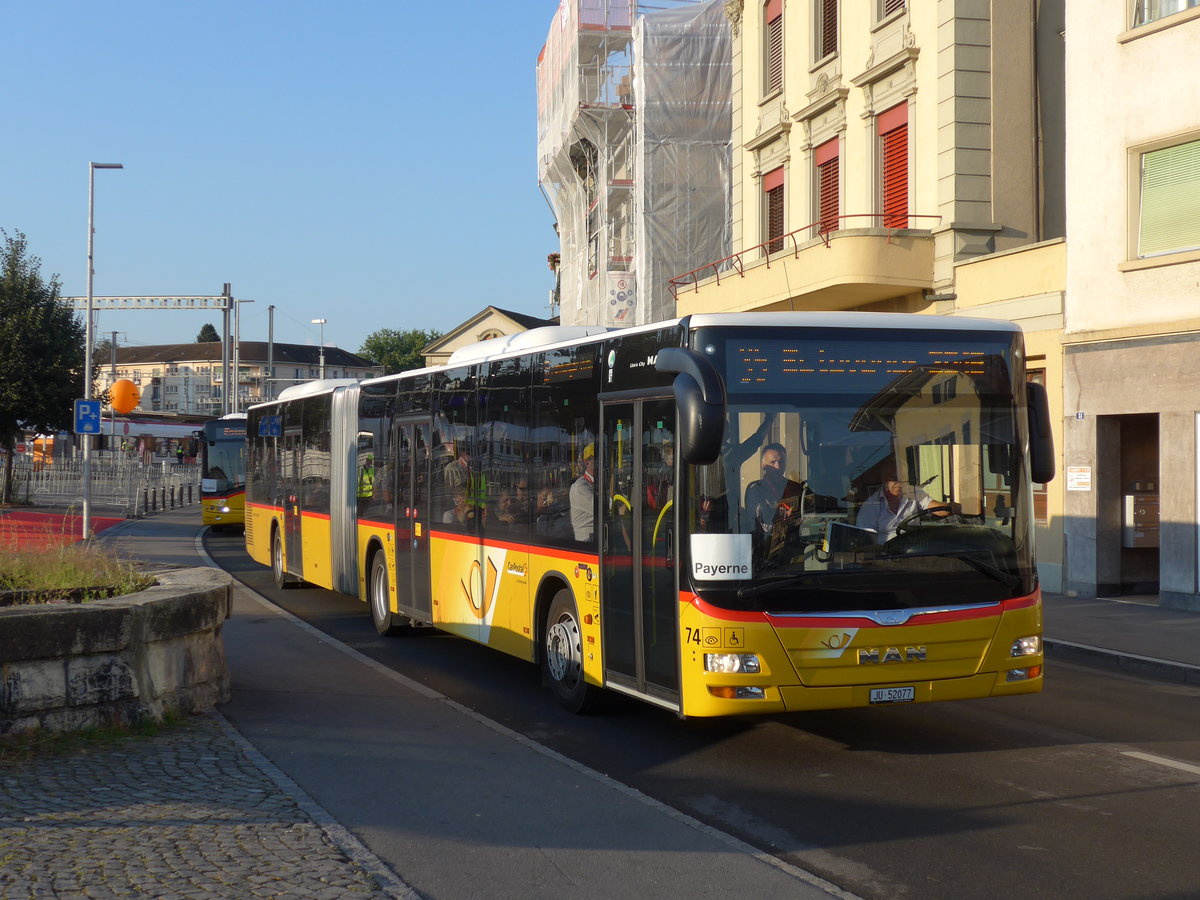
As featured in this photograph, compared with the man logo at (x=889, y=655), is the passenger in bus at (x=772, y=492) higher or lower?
higher

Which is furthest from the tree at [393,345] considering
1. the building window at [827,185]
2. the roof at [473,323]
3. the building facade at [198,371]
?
the building window at [827,185]

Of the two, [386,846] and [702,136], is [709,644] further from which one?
[702,136]

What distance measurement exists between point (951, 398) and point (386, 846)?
4.32 meters

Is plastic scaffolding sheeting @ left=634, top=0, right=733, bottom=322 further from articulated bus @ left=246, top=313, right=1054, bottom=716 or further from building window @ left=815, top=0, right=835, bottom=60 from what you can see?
articulated bus @ left=246, top=313, right=1054, bottom=716

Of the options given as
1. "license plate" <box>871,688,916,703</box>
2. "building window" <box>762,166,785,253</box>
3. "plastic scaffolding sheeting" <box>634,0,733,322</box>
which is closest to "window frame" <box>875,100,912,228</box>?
Answer: "building window" <box>762,166,785,253</box>

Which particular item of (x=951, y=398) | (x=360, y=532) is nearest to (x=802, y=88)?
(x=360, y=532)

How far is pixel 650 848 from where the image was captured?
20.0 ft

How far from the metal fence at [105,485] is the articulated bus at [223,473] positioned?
372 inches

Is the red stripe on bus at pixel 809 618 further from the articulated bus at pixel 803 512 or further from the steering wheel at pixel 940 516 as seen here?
the steering wheel at pixel 940 516

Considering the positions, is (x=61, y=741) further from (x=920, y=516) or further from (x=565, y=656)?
(x=920, y=516)

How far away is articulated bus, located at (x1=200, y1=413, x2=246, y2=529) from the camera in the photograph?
33531 millimetres

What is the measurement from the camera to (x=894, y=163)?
22.3 meters

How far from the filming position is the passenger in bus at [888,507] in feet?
25.4

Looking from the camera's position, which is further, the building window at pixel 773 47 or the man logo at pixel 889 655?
the building window at pixel 773 47
